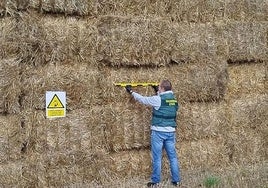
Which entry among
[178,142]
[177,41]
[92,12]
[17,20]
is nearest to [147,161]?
[178,142]

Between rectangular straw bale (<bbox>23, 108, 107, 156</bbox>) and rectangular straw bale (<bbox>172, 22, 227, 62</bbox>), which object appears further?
rectangular straw bale (<bbox>172, 22, 227, 62</bbox>)

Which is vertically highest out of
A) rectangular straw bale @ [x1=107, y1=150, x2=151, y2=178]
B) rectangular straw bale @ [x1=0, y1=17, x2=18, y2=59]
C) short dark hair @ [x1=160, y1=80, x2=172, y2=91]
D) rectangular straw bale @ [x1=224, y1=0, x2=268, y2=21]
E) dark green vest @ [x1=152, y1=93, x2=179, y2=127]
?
rectangular straw bale @ [x1=224, y1=0, x2=268, y2=21]

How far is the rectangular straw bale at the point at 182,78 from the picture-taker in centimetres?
1035

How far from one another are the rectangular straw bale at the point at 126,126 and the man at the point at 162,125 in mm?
372

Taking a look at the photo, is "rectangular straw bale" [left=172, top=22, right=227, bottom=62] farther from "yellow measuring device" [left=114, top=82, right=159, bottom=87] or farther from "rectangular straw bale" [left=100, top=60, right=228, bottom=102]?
"yellow measuring device" [left=114, top=82, right=159, bottom=87]

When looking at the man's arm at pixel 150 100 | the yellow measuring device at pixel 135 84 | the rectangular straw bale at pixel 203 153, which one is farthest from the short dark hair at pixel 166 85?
the rectangular straw bale at pixel 203 153

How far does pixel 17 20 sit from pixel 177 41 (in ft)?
10.5

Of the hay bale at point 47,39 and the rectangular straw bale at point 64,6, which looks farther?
the rectangular straw bale at point 64,6

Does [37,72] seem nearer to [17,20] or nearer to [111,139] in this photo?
[17,20]

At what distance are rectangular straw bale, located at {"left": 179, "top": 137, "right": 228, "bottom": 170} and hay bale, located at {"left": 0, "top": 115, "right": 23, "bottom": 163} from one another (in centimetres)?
342

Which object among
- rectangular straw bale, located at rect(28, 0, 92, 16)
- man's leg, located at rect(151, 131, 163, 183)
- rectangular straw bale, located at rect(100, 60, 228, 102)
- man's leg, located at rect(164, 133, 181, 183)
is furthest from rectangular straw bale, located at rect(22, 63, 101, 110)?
man's leg, located at rect(164, 133, 181, 183)

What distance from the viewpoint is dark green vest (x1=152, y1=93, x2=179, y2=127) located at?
10.2 meters

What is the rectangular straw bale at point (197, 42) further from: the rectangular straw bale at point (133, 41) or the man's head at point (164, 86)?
the man's head at point (164, 86)

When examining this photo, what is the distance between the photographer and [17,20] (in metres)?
9.26
